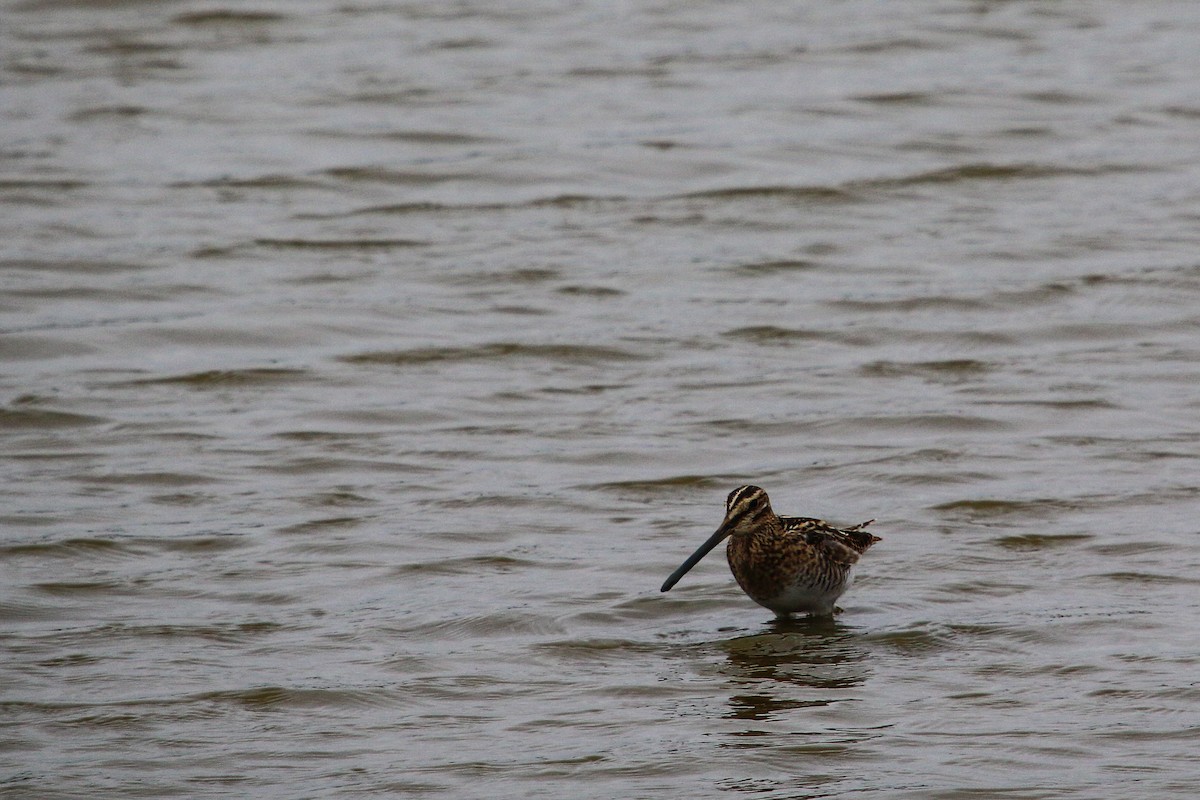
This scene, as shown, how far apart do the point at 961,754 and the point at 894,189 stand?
9.33 metres

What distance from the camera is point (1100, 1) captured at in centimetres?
2158

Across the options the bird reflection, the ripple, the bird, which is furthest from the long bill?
the ripple

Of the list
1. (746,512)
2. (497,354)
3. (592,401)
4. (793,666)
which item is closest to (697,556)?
(746,512)

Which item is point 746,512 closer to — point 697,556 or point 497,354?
point 697,556

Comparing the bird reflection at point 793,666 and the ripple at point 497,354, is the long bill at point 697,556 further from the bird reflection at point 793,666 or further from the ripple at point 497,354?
the ripple at point 497,354

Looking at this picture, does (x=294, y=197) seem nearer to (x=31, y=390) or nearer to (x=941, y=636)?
(x=31, y=390)

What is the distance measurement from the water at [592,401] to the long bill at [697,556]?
158 mm

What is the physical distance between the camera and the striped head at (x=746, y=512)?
7926 mm

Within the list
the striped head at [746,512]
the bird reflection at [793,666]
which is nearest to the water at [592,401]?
the bird reflection at [793,666]

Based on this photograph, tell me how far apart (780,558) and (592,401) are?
11.0 ft

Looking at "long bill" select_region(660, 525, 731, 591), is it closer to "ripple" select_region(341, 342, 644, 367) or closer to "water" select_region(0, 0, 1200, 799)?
"water" select_region(0, 0, 1200, 799)

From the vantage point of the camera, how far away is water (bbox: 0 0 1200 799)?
6.91m

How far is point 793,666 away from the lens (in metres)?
7.50

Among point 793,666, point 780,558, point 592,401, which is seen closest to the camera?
point 793,666
